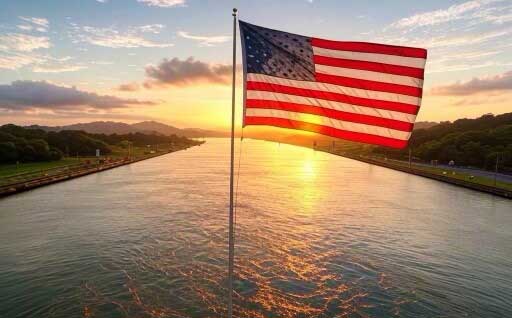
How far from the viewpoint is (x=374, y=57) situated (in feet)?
30.9

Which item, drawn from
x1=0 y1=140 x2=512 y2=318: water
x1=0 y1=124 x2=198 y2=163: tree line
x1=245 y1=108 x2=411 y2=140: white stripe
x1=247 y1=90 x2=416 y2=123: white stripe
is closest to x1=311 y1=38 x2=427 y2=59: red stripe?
x1=247 y1=90 x2=416 y2=123: white stripe

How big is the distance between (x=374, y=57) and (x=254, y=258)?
1796cm

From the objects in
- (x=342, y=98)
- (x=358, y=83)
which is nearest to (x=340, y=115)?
(x=342, y=98)

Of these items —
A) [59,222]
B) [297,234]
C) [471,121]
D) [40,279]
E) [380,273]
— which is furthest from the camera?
[471,121]

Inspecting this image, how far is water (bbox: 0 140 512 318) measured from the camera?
707 inches

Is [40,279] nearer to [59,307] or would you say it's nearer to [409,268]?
[59,307]

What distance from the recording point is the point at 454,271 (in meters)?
23.3

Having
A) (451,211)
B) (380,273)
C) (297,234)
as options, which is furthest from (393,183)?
(380,273)

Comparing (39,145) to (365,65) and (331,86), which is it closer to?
(331,86)

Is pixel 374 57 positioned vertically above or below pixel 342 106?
above

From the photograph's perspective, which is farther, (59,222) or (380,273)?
(59,222)

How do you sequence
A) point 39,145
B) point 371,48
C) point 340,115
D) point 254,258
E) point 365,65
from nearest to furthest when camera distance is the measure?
point 371,48, point 365,65, point 340,115, point 254,258, point 39,145

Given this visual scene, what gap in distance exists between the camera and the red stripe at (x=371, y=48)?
29.5 ft

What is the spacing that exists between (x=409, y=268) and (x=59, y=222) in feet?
99.7
